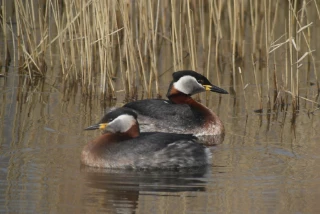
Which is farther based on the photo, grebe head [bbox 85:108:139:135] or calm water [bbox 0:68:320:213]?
grebe head [bbox 85:108:139:135]

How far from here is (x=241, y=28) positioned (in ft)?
41.9

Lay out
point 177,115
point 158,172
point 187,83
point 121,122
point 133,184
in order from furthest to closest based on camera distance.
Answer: point 187,83
point 177,115
point 121,122
point 158,172
point 133,184

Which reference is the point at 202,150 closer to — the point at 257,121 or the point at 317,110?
the point at 257,121

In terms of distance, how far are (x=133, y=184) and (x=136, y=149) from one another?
619mm

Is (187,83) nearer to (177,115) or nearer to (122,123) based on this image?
(177,115)

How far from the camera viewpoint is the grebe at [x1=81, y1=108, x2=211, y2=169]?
302 inches

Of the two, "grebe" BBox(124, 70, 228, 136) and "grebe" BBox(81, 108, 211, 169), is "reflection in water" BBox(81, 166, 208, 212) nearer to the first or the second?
"grebe" BBox(81, 108, 211, 169)

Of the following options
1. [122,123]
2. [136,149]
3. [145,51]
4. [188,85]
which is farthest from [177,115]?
[145,51]

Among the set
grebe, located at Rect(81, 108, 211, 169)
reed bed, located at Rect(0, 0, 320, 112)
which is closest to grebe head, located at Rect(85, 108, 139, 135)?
grebe, located at Rect(81, 108, 211, 169)

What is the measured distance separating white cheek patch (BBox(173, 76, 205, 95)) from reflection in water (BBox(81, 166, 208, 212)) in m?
2.37

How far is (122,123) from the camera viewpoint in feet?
25.9

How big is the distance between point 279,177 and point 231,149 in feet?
4.22

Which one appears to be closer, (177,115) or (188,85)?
(177,115)

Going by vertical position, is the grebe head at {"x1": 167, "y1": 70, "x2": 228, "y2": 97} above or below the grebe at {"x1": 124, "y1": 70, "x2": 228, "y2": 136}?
above
